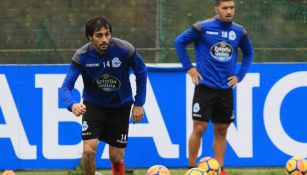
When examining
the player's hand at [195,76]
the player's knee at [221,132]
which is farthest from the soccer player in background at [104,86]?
the player's knee at [221,132]

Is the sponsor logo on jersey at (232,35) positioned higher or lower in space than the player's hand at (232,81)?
higher

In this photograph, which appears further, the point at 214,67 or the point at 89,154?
the point at 214,67

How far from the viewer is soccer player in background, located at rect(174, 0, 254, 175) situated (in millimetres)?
10164

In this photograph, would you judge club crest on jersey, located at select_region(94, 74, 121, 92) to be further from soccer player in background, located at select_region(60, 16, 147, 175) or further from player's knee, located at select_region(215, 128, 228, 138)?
player's knee, located at select_region(215, 128, 228, 138)

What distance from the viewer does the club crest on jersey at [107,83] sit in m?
→ 9.13

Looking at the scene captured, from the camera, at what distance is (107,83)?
30.1 ft

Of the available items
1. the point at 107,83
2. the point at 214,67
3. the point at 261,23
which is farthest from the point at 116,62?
the point at 261,23

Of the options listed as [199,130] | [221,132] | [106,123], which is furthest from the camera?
[221,132]

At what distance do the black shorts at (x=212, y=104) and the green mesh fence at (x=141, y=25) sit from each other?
1.64 metres

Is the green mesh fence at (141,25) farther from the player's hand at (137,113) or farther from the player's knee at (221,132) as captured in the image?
the player's hand at (137,113)

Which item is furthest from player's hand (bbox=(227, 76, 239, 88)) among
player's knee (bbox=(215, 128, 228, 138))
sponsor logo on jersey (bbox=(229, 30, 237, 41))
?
player's knee (bbox=(215, 128, 228, 138))

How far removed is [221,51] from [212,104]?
643mm

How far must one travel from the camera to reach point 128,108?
941cm

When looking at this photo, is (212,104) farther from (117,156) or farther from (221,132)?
(117,156)
